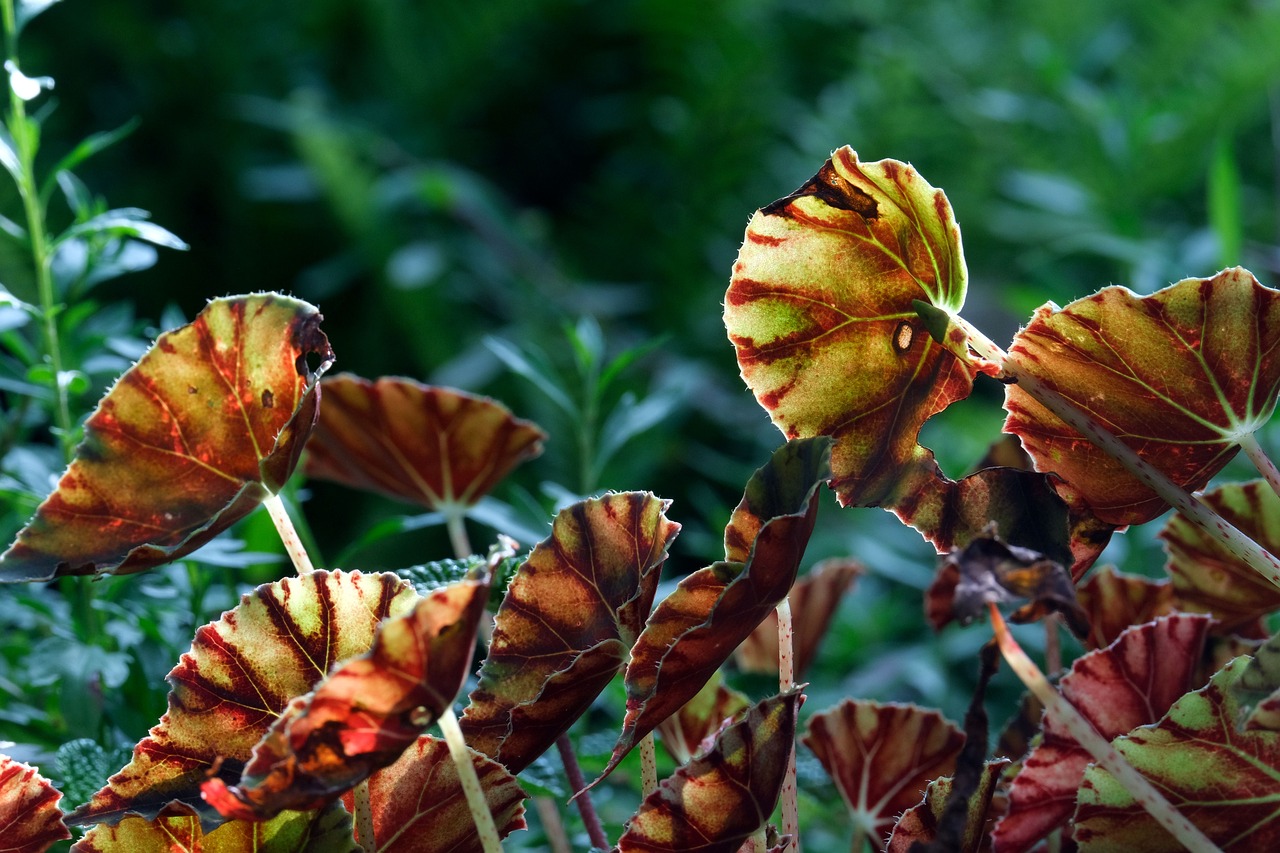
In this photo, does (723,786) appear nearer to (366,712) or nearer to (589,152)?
(366,712)

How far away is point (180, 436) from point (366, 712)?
134 mm

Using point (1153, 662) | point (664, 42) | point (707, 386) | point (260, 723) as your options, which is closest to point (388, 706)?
point (260, 723)

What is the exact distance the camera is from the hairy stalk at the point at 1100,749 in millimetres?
293

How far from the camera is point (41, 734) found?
0.53 m

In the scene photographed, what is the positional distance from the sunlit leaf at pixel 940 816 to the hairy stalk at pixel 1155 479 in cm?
9

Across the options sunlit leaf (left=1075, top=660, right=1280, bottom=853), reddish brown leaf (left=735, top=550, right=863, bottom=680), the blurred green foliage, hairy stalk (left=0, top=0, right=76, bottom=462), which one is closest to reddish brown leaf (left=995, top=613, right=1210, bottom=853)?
sunlit leaf (left=1075, top=660, right=1280, bottom=853)

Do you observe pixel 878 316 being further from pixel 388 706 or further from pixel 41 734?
pixel 41 734

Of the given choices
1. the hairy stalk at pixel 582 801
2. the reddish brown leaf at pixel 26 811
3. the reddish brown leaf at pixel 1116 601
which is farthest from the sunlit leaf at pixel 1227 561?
the reddish brown leaf at pixel 26 811

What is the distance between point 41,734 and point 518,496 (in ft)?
0.88

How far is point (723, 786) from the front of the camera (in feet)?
1.05

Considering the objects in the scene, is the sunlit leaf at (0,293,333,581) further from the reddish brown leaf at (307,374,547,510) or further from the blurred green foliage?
the blurred green foliage

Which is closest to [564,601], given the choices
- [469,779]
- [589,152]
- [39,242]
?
[469,779]

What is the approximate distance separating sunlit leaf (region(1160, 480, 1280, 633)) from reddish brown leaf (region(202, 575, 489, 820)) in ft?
0.93

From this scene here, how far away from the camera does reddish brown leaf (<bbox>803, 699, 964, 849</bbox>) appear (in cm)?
44
